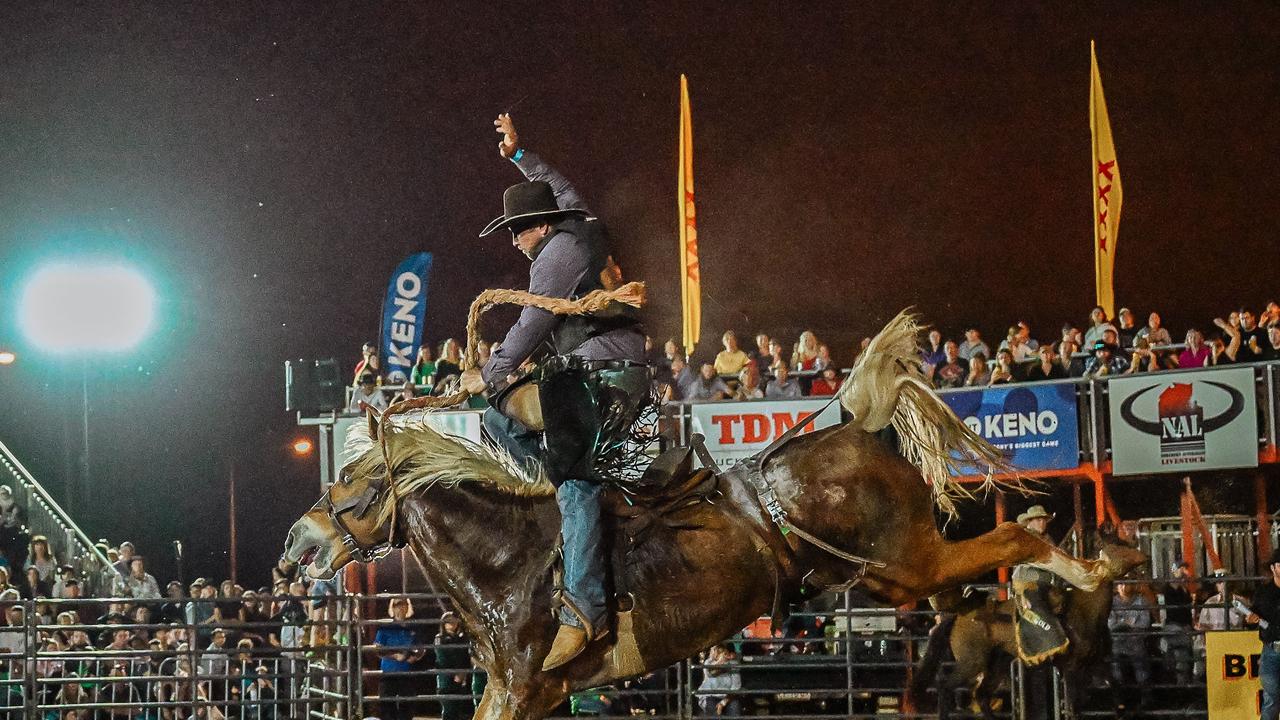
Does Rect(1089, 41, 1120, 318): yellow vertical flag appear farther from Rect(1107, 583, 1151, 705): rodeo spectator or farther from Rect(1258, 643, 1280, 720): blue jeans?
Rect(1258, 643, 1280, 720): blue jeans

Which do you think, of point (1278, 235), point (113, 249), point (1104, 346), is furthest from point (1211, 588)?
point (113, 249)

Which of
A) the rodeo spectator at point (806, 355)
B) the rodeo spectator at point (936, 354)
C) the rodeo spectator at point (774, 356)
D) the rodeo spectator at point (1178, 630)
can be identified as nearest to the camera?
the rodeo spectator at point (1178, 630)

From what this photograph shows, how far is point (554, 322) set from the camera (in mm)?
6543

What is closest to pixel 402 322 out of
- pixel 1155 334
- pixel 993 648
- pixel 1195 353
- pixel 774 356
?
pixel 774 356

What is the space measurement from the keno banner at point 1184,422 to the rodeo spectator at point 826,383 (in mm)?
2999

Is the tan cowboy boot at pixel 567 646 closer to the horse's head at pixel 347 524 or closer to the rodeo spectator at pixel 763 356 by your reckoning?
the horse's head at pixel 347 524

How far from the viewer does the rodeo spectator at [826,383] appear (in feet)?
55.5

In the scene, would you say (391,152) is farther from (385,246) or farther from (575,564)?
(575,564)

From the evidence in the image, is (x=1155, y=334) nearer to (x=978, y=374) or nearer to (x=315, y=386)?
(x=978, y=374)

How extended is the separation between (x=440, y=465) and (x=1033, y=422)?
1120 centimetres

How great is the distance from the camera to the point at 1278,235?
26.0 metres

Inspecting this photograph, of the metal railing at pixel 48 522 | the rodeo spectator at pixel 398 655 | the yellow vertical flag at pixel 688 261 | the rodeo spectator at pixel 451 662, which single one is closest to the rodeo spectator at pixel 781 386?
the yellow vertical flag at pixel 688 261

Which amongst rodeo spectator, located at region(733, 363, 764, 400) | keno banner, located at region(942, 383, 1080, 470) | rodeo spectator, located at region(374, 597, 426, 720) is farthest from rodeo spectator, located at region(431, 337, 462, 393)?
keno banner, located at region(942, 383, 1080, 470)

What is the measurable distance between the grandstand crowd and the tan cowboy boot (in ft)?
30.1
